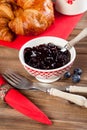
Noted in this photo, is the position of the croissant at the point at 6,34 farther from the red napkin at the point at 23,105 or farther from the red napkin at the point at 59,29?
the red napkin at the point at 23,105

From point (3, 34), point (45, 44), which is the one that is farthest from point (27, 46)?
point (3, 34)

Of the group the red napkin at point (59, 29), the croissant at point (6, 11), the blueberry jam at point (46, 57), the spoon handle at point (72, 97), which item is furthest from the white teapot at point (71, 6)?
the spoon handle at point (72, 97)

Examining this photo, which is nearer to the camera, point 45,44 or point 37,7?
point 45,44

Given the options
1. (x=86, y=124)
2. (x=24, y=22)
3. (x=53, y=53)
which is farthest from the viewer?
(x=24, y=22)

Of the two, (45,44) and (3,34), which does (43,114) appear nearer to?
(45,44)

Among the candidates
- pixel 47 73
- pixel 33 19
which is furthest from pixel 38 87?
pixel 33 19

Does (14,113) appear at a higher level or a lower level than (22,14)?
lower
